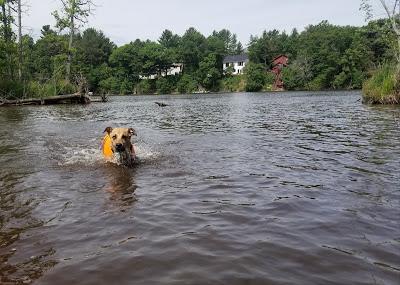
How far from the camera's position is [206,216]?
591 centimetres

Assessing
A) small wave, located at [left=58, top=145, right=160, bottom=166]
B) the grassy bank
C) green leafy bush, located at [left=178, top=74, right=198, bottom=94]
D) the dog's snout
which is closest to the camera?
the dog's snout

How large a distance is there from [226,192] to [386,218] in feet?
8.68

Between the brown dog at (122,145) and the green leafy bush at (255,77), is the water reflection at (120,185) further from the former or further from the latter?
the green leafy bush at (255,77)

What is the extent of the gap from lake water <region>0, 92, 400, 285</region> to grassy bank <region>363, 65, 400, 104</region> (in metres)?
16.3

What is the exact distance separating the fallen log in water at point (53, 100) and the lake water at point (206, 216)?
2610 centimetres

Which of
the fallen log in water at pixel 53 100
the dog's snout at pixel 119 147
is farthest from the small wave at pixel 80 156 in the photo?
the fallen log in water at pixel 53 100

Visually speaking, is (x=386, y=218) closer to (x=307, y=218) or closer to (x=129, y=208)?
(x=307, y=218)

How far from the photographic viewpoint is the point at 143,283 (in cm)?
395

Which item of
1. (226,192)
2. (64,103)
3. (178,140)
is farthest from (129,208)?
(64,103)

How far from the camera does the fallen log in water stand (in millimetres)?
35344

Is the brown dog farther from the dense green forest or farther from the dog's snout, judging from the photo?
the dense green forest

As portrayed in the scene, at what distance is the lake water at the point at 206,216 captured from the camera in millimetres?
A: 4215

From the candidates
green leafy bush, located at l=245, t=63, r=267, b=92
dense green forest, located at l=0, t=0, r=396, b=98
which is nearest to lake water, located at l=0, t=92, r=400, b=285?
dense green forest, located at l=0, t=0, r=396, b=98

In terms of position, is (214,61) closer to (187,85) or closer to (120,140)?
(187,85)
